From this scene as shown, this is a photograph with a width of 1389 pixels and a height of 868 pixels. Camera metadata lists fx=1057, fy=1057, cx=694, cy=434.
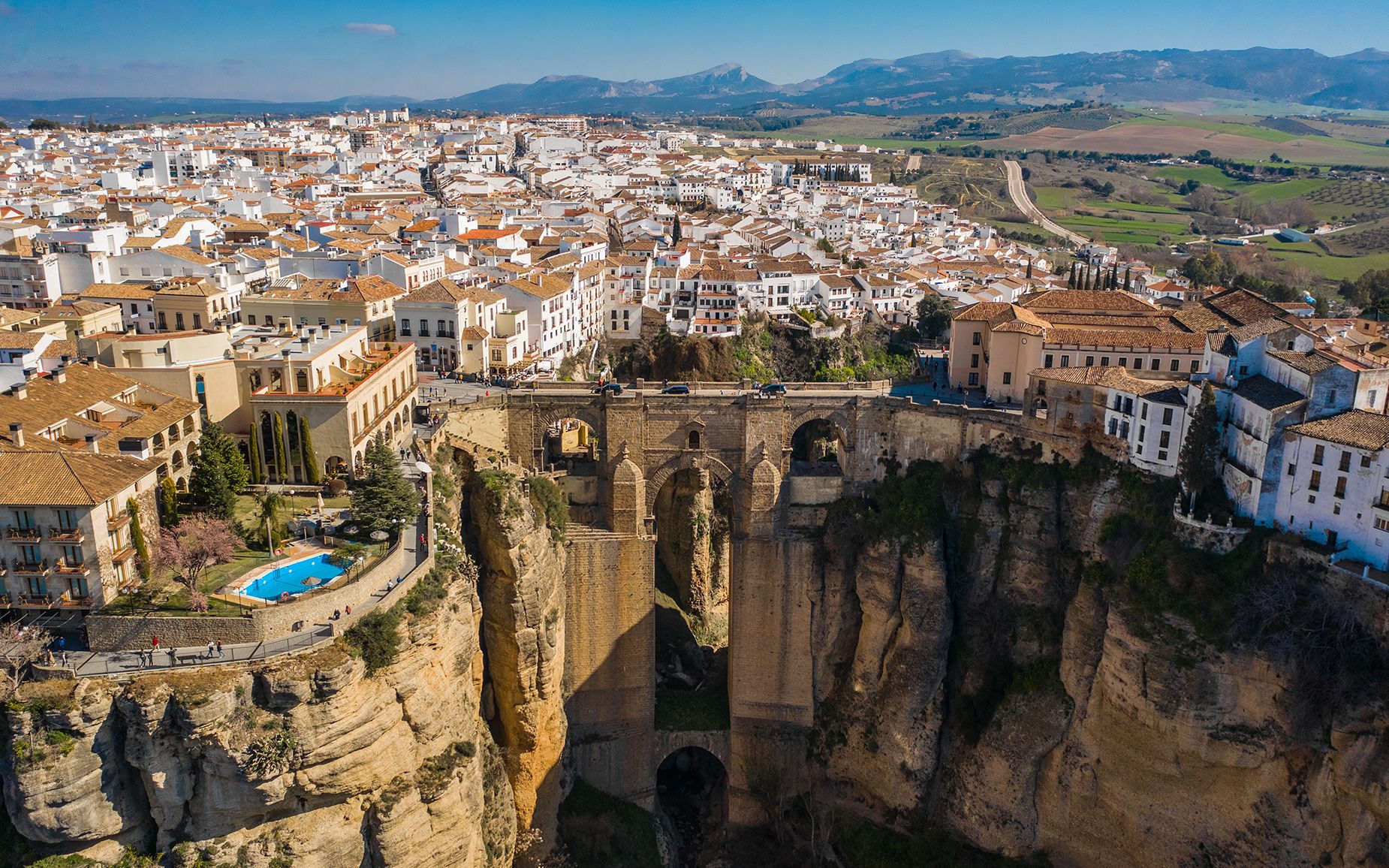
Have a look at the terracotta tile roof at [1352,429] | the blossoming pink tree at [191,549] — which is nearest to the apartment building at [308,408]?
the blossoming pink tree at [191,549]

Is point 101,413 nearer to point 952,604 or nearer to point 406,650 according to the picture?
point 406,650

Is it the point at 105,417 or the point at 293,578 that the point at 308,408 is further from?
the point at 293,578

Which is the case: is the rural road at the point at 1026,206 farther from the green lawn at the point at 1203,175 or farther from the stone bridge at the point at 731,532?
the stone bridge at the point at 731,532

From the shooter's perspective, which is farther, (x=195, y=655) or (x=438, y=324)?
(x=438, y=324)

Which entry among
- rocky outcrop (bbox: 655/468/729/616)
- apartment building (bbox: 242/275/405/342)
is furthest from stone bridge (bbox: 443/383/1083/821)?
apartment building (bbox: 242/275/405/342)

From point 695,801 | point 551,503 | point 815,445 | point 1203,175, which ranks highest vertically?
point 1203,175

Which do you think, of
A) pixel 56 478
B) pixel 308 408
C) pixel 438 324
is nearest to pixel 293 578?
pixel 56 478
